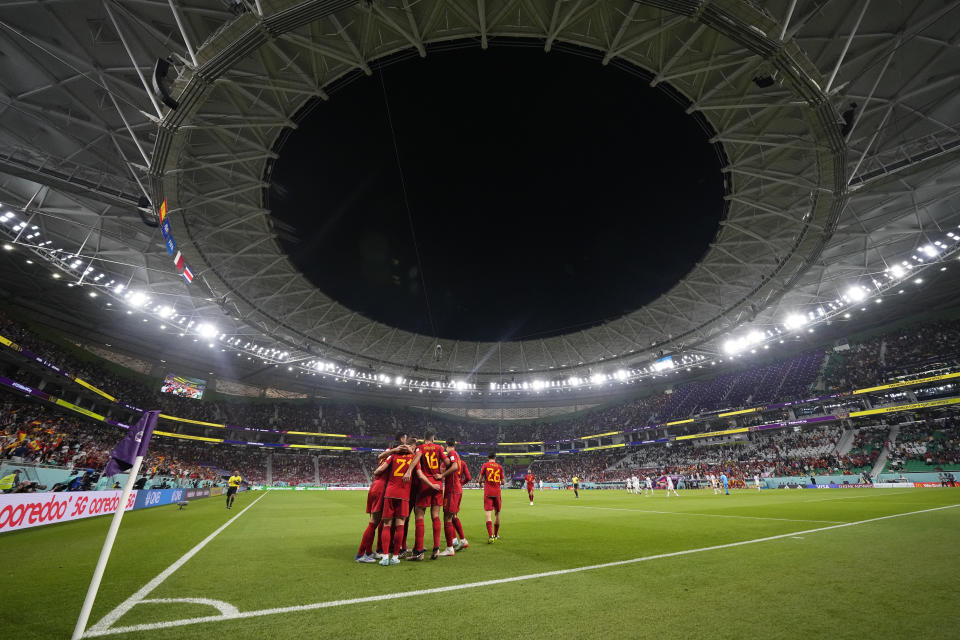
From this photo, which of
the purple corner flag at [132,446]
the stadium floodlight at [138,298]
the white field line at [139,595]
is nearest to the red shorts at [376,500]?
the white field line at [139,595]

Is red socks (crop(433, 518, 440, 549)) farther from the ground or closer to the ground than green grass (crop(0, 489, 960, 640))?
farther from the ground

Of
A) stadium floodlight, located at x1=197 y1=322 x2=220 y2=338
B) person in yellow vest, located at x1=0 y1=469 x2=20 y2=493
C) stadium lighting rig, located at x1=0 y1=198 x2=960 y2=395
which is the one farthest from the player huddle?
stadium floodlight, located at x1=197 y1=322 x2=220 y2=338

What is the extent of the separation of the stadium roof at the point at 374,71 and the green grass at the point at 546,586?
1484 centimetres

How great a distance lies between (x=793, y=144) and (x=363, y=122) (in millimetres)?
20397

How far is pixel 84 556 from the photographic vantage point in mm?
6996

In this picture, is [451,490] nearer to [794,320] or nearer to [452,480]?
[452,480]

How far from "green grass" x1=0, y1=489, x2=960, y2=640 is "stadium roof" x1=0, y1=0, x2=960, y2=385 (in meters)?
14.8

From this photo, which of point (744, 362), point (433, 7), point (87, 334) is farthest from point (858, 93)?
point (87, 334)

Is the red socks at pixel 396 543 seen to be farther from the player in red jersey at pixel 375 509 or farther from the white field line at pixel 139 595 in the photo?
the white field line at pixel 139 595

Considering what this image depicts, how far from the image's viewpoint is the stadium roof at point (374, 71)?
46.5 ft

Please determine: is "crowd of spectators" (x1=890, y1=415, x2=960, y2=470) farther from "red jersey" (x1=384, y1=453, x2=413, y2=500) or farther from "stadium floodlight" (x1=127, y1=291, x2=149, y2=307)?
"stadium floodlight" (x1=127, y1=291, x2=149, y2=307)

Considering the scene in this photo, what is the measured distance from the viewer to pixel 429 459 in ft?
21.7

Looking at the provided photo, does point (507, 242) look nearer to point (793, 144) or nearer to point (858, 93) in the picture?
point (793, 144)

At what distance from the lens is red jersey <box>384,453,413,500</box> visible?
6055 millimetres
